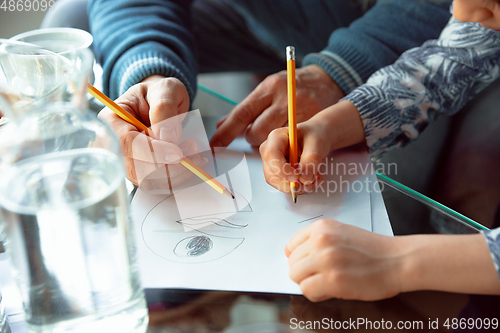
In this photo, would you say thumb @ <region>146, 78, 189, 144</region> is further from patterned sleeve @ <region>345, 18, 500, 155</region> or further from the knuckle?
patterned sleeve @ <region>345, 18, 500, 155</region>

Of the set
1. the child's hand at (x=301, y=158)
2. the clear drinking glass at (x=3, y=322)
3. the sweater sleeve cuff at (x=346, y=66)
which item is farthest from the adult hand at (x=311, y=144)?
the clear drinking glass at (x=3, y=322)

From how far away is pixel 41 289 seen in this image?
8.7 inches

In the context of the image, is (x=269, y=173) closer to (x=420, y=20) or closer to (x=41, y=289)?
(x=41, y=289)

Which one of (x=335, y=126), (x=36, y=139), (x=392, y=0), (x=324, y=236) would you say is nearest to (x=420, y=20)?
(x=392, y=0)

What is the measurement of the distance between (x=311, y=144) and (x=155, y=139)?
15 centimetres

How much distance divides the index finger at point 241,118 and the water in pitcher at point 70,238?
24 cm

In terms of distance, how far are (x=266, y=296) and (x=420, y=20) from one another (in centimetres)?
49

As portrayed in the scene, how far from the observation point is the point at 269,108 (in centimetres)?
48

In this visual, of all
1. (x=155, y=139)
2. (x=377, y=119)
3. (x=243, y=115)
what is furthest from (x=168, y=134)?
(x=377, y=119)

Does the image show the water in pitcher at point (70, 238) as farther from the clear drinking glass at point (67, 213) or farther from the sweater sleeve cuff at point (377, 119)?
the sweater sleeve cuff at point (377, 119)

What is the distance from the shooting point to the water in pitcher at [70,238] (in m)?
0.21

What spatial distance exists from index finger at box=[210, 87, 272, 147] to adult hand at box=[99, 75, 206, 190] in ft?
0.17

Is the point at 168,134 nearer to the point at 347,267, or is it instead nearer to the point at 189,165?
the point at 189,165

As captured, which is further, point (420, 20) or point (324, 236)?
point (420, 20)
